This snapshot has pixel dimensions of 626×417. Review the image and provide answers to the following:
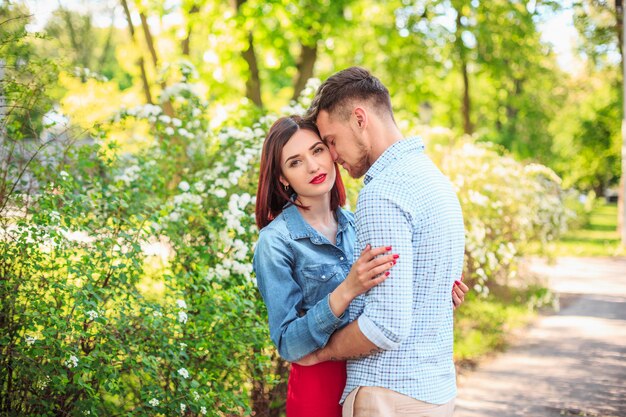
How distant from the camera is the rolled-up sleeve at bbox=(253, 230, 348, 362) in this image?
2.56 meters

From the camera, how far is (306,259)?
→ 290 cm

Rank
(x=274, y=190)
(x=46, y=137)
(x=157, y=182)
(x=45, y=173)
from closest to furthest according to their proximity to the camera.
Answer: (x=274, y=190), (x=45, y=173), (x=46, y=137), (x=157, y=182)

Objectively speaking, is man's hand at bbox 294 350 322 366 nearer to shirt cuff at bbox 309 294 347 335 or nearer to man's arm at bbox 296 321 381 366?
man's arm at bbox 296 321 381 366

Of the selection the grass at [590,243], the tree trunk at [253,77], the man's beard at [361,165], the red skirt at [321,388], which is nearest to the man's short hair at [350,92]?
the man's beard at [361,165]

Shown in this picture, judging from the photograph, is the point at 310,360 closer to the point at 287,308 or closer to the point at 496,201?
the point at 287,308

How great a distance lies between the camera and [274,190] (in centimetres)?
317

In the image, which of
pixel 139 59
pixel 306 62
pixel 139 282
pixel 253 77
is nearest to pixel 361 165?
pixel 139 282

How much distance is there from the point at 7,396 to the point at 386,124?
243cm

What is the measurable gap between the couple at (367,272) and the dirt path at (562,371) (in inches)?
141

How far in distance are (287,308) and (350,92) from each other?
2.91ft

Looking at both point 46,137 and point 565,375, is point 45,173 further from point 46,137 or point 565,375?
point 565,375

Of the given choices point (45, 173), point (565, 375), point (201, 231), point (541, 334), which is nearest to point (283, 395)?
point (201, 231)

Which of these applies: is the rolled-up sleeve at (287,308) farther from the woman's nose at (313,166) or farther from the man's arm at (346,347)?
the woman's nose at (313,166)

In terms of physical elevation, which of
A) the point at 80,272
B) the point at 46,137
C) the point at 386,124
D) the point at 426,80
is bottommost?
the point at 80,272
